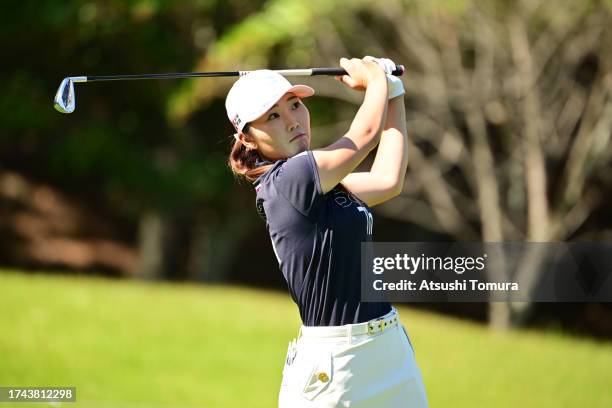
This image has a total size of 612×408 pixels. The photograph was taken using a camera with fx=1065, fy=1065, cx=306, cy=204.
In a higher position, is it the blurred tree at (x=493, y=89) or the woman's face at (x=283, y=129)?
the blurred tree at (x=493, y=89)

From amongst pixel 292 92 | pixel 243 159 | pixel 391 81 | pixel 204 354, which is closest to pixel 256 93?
pixel 292 92

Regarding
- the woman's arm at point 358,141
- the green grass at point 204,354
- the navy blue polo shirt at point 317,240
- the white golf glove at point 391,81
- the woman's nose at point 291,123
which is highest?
the green grass at point 204,354

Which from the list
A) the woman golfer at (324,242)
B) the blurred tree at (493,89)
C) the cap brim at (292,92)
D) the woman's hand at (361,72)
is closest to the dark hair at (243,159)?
the woman golfer at (324,242)

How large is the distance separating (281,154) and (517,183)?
31.5ft

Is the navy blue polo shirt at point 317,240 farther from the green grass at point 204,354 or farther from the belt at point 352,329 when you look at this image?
the green grass at point 204,354

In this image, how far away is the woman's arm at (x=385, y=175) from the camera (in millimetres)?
3627

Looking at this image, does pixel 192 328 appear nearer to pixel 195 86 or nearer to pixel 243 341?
pixel 243 341

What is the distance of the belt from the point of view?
Answer: 345 cm

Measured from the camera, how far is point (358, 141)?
3.38 meters

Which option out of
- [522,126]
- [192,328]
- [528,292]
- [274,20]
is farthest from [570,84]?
[192,328]

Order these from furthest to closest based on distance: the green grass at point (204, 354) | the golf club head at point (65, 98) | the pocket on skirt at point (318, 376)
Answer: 1. the green grass at point (204, 354)
2. the golf club head at point (65, 98)
3. the pocket on skirt at point (318, 376)

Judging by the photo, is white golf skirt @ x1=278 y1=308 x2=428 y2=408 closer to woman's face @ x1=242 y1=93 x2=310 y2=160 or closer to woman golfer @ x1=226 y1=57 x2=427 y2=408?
woman golfer @ x1=226 y1=57 x2=427 y2=408

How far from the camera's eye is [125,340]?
977 cm

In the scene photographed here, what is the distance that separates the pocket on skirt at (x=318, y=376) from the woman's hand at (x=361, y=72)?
0.92 metres
